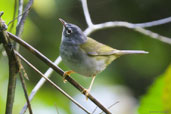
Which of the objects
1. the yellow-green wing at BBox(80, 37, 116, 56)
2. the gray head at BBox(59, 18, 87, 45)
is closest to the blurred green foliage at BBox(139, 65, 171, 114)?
the yellow-green wing at BBox(80, 37, 116, 56)

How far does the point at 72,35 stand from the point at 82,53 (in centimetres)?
41

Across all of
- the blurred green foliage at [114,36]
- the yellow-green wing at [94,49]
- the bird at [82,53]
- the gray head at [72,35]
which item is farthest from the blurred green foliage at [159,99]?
the blurred green foliage at [114,36]

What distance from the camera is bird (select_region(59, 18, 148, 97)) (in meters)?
3.22

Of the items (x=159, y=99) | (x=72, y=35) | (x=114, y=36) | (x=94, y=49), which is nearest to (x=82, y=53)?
(x=94, y=49)

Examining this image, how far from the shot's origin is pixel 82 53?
3.38 meters

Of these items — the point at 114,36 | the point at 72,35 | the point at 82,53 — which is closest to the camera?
the point at 82,53

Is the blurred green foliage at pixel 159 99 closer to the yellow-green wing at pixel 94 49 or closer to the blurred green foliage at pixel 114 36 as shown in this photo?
the yellow-green wing at pixel 94 49

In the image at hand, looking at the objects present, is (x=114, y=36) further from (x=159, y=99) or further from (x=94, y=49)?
(x=159, y=99)

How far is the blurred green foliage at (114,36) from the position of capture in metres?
4.88

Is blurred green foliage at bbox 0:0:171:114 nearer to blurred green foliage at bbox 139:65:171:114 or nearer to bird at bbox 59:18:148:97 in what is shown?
bird at bbox 59:18:148:97

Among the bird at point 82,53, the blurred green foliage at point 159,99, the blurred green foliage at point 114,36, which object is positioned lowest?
the blurred green foliage at point 159,99

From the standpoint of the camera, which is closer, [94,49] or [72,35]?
[94,49]

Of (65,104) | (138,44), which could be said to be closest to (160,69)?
(138,44)

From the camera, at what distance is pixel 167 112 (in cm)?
176
